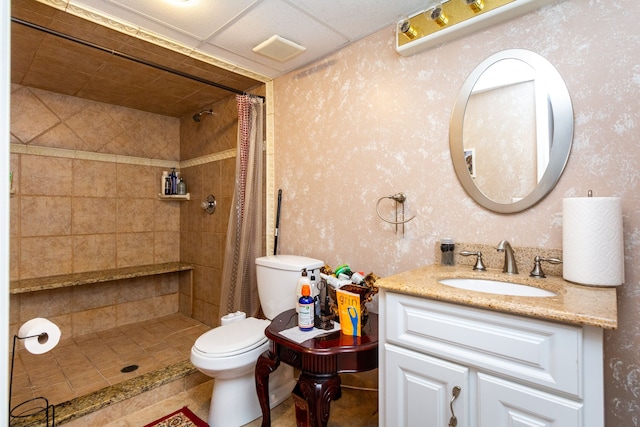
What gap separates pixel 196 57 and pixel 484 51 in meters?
1.74

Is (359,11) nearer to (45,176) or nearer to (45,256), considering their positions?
Answer: (45,176)

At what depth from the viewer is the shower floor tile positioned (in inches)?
77.8

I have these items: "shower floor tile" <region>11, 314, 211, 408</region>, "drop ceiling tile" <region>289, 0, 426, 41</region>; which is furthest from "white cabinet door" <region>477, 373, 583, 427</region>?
"shower floor tile" <region>11, 314, 211, 408</region>

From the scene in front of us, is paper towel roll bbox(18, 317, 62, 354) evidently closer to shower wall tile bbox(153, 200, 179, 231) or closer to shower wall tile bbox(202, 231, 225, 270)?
shower wall tile bbox(202, 231, 225, 270)

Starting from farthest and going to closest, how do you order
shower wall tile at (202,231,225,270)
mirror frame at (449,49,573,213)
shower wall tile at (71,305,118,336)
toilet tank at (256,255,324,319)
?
1. shower wall tile at (202,231,225,270)
2. shower wall tile at (71,305,118,336)
3. toilet tank at (256,255,324,319)
4. mirror frame at (449,49,573,213)

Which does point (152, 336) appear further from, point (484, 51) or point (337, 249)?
point (484, 51)

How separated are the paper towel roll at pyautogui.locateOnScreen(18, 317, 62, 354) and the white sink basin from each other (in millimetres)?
1764

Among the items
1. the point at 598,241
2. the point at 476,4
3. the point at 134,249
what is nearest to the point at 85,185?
the point at 134,249

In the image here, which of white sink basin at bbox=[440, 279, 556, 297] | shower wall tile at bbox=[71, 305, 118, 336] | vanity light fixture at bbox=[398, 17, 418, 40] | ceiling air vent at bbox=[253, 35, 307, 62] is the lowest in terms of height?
shower wall tile at bbox=[71, 305, 118, 336]

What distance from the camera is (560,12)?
1286 mm

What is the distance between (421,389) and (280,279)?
39.2 inches

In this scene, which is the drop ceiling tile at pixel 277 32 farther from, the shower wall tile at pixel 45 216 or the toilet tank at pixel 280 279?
the shower wall tile at pixel 45 216

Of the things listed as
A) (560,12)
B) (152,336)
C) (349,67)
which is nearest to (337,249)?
(349,67)

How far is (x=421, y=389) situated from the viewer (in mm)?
1122
